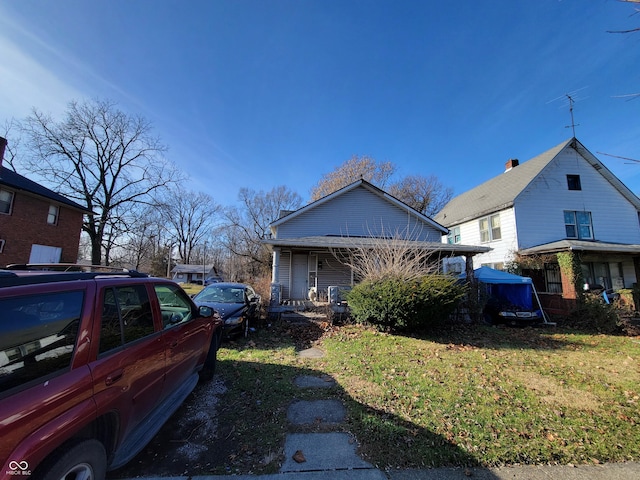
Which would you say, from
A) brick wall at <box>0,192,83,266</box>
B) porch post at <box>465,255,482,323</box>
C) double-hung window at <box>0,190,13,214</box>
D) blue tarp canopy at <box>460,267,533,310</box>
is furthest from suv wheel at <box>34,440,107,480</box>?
double-hung window at <box>0,190,13,214</box>

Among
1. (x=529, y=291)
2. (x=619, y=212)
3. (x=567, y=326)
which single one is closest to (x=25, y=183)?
(x=529, y=291)

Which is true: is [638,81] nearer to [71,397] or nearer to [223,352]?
[71,397]

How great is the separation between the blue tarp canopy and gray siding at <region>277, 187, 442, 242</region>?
4.78m

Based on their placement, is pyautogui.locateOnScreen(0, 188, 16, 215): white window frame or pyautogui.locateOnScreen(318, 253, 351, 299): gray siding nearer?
pyautogui.locateOnScreen(318, 253, 351, 299): gray siding

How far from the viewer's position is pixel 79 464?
189 cm

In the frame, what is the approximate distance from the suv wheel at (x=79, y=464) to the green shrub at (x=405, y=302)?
23.0ft

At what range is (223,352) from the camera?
22.1 feet

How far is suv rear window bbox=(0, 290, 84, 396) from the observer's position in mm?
1660

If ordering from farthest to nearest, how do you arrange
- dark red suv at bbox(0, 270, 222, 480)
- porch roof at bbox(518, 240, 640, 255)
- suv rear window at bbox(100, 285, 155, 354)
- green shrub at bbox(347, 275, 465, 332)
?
1. porch roof at bbox(518, 240, 640, 255)
2. green shrub at bbox(347, 275, 465, 332)
3. suv rear window at bbox(100, 285, 155, 354)
4. dark red suv at bbox(0, 270, 222, 480)

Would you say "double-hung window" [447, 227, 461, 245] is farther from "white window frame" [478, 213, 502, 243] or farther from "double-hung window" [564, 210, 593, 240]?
"double-hung window" [564, 210, 593, 240]

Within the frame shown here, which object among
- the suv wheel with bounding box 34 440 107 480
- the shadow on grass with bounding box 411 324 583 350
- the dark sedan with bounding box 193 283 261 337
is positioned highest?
the dark sedan with bounding box 193 283 261 337

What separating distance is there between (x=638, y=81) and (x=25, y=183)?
25989 millimetres

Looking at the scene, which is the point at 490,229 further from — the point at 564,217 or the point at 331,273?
the point at 331,273

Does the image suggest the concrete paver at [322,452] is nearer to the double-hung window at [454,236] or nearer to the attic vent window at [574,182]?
the double-hung window at [454,236]
